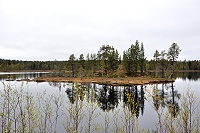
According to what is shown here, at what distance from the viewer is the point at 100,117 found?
2059 centimetres

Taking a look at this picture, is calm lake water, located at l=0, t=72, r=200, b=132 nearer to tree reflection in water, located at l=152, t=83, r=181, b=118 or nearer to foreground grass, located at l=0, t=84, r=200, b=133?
tree reflection in water, located at l=152, t=83, r=181, b=118

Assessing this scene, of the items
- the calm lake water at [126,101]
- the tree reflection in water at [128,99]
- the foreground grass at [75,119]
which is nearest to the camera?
the foreground grass at [75,119]

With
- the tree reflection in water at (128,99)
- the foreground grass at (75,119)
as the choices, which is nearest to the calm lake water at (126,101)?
the tree reflection in water at (128,99)

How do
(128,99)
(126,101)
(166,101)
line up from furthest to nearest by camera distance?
(126,101)
(166,101)
(128,99)

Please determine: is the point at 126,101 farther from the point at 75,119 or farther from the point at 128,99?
the point at 75,119

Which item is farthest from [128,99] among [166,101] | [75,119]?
[166,101]

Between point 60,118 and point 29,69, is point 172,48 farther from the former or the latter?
point 29,69

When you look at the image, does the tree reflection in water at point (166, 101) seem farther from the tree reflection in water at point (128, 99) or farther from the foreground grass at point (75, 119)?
the foreground grass at point (75, 119)

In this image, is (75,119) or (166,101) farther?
(166,101)

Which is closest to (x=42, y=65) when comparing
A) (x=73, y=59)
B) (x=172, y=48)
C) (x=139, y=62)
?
(x=73, y=59)

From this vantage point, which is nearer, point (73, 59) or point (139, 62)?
point (139, 62)

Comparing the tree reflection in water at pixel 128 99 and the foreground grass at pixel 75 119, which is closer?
the foreground grass at pixel 75 119

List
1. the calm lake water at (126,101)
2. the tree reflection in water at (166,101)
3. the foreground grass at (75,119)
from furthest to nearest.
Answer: the calm lake water at (126,101) < the tree reflection in water at (166,101) < the foreground grass at (75,119)

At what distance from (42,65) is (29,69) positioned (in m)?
15.6
